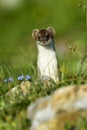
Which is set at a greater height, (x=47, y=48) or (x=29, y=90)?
(x=29, y=90)

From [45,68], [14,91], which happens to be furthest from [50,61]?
[14,91]

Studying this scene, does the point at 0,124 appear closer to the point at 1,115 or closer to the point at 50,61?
the point at 1,115

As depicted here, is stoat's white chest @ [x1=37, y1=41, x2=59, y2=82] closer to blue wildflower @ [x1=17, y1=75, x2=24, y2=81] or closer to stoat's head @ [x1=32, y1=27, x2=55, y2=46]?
stoat's head @ [x1=32, y1=27, x2=55, y2=46]

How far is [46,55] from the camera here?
10.7 meters

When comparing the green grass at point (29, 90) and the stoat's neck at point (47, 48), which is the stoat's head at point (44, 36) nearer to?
the stoat's neck at point (47, 48)

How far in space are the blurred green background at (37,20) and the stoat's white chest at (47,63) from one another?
7.58 meters

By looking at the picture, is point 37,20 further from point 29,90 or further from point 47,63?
point 29,90

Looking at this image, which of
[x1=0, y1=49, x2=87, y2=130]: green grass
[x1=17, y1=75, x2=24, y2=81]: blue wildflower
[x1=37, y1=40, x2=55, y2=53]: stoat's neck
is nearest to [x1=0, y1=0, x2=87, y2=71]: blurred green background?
[x1=37, y1=40, x2=55, y2=53]: stoat's neck

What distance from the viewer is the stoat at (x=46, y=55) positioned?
10.4m

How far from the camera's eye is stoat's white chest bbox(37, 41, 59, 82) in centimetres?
1024

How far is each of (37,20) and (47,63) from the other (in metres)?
10.8

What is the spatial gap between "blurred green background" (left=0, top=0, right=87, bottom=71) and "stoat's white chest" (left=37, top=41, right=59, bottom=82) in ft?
24.9

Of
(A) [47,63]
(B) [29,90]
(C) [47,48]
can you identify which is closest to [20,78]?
(B) [29,90]

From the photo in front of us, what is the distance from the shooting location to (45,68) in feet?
34.1
